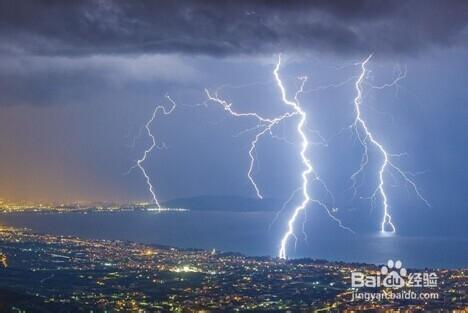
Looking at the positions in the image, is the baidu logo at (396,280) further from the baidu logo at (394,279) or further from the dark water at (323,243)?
the dark water at (323,243)

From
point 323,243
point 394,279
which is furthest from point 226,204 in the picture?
point 394,279

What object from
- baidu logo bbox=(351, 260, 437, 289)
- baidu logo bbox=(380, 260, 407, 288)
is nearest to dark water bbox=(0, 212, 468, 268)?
baidu logo bbox=(351, 260, 437, 289)

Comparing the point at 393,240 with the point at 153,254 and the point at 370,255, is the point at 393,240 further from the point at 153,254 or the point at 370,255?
the point at 153,254

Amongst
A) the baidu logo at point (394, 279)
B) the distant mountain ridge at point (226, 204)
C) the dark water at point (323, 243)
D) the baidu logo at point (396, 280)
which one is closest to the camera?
the baidu logo at point (394, 279)

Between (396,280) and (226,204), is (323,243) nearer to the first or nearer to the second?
(396,280)

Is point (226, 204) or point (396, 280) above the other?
point (226, 204)

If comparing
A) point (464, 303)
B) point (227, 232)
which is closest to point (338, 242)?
point (227, 232)

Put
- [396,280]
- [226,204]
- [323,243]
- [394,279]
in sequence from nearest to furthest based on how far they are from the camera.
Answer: [396,280] < [394,279] < [323,243] < [226,204]

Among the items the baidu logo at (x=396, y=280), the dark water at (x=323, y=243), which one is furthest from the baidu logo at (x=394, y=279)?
the dark water at (x=323, y=243)
